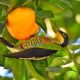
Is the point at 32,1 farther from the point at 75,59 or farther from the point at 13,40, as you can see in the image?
the point at 75,59

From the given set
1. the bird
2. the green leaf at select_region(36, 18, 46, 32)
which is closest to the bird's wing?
the bird

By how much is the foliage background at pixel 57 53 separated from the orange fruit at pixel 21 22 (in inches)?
1.0

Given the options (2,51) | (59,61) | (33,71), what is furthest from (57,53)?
(2,51)

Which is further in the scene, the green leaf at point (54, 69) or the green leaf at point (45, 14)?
the green leaf at point (54, 69)


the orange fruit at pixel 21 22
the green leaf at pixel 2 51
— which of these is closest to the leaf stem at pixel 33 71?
the green leaf at pixel 2 51

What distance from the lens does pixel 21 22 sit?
1.24 m

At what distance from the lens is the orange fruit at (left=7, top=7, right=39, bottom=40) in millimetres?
1242

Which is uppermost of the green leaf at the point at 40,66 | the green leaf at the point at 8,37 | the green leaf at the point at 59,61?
the green leaf at the point at 8,37

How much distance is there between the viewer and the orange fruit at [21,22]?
4.08ft

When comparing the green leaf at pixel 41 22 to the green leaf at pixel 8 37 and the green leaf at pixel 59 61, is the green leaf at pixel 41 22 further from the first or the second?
the green leaf at pixel 59 61

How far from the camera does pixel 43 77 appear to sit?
4.86ft

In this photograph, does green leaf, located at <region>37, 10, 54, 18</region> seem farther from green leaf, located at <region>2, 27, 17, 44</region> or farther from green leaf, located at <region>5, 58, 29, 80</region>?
green leaf, located at <region>5, 58, 29, 80</region>

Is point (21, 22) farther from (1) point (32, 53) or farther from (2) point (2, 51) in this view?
(2) point (2, 51)

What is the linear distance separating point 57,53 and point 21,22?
14.5 inches
